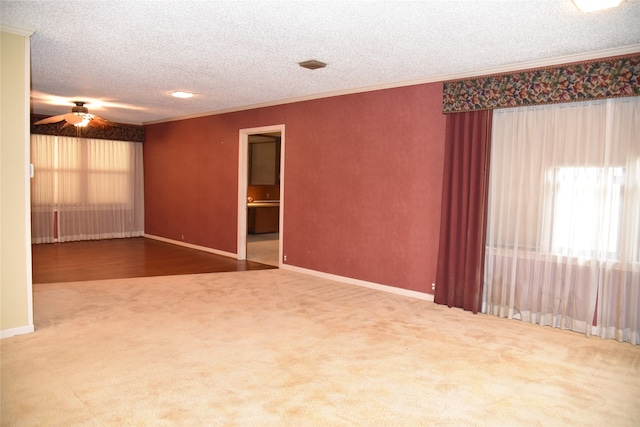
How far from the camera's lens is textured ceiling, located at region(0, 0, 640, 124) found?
3199 mm

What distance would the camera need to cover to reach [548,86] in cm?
420

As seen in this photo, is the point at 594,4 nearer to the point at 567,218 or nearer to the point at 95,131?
the point at 567,218

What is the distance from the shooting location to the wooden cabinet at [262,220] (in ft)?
35.6

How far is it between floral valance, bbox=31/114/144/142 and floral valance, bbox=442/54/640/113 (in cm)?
711

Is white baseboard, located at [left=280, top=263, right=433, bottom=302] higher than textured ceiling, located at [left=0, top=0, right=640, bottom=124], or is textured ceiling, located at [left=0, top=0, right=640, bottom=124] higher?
textured ceiling, located at [left=0, top=0, right=640, bottom=124]

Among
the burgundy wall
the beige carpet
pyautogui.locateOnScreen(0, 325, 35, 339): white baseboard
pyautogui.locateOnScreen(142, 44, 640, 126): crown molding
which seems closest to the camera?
the beige carpet

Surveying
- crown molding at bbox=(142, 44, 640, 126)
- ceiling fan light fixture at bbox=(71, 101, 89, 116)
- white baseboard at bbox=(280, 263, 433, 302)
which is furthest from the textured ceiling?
white baseboard at bbox=(280, 263, 433, 302)

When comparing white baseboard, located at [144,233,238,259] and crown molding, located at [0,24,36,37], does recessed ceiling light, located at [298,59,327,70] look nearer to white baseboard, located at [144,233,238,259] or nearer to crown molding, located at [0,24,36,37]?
crown molding, located at [0,24,36,37]

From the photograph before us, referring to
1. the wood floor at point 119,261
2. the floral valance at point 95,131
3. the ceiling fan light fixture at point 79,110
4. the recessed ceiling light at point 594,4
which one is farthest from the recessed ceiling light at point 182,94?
the recessed ceiling light at point 594,4

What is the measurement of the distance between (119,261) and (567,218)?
20.3 ft

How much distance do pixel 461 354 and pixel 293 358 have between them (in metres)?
1.32

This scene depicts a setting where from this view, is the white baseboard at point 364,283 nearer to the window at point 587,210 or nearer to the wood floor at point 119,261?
the wood floor at point 119,261

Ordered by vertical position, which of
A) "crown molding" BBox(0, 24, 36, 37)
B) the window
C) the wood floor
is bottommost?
the wood floor

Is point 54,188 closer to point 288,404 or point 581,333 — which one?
point 288,404
